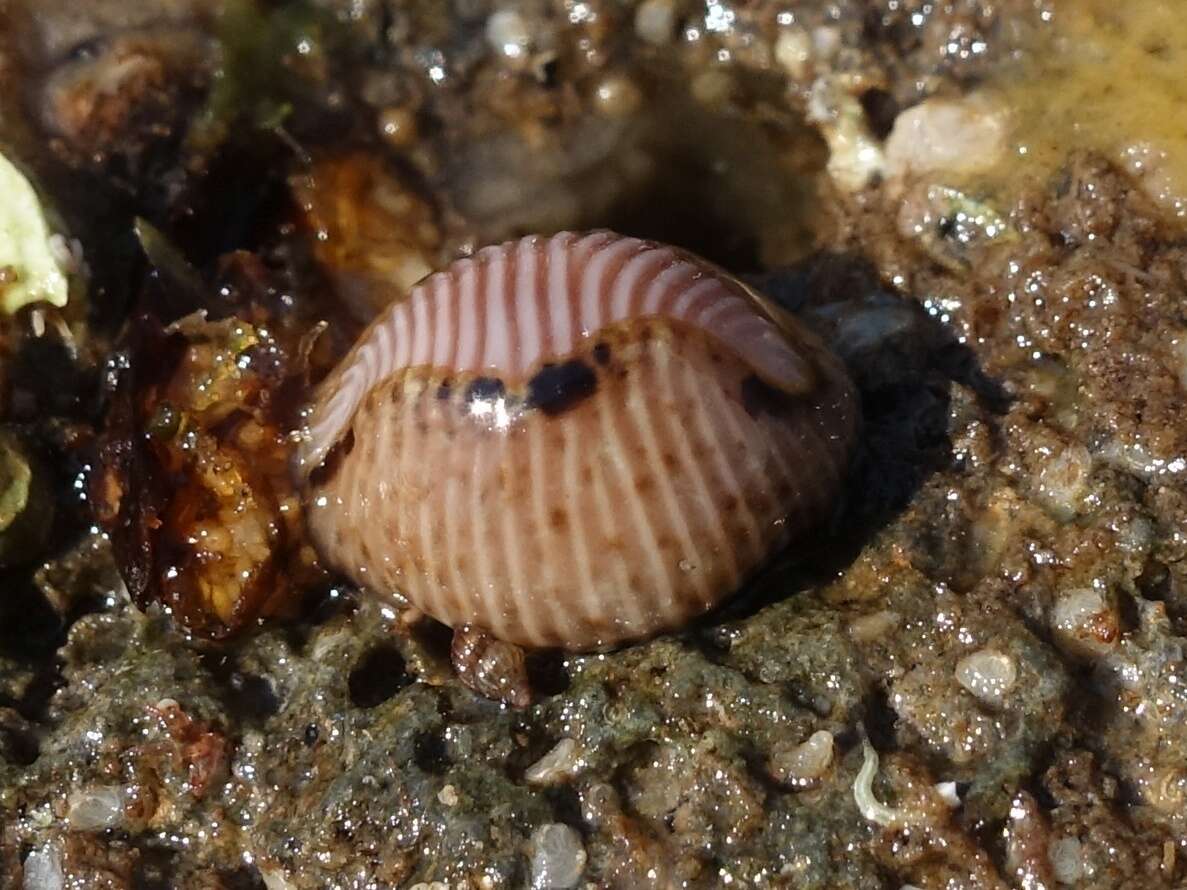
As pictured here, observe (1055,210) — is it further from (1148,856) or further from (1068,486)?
(1148,856)

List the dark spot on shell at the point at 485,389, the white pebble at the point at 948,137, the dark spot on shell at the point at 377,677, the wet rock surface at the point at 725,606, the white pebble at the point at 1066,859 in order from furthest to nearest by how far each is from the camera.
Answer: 1. the white pebble at the point at 948,137
2. the dark spot on shell at the point at 377,677
3. the dark spot on shell at the point at 485,389
4. the wet rock surface at the point at 725,606
5. the white pebble at the point at 1066,859

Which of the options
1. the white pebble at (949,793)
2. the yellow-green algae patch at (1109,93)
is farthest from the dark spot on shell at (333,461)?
the yellow-green algae patch at (1109,93)

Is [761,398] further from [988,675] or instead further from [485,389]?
[988,675]

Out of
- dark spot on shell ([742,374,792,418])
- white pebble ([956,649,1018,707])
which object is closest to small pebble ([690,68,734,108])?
dark spot on shell ([742,374,792,418])

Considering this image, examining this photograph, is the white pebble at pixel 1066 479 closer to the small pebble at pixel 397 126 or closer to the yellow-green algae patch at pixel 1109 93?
the yellow-green algae patch at pixel 1109 93

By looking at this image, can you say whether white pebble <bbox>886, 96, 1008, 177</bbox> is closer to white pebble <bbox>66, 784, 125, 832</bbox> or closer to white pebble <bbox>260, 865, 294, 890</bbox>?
white pebble <bbox>260, 865, 294, 890</bbox>

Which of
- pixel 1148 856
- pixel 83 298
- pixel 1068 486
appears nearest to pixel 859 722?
pixel 1148 856
